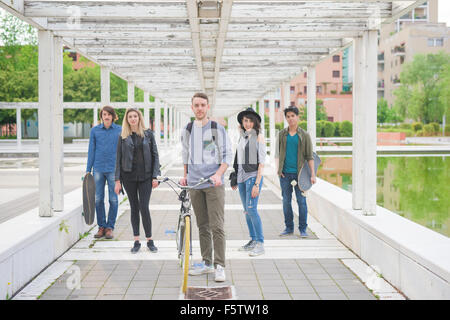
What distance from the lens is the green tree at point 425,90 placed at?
57.1 meters

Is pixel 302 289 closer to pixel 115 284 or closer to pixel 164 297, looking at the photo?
pixel 164 297

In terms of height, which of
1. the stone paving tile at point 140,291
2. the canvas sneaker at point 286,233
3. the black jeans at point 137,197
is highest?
the black jeans at point 137,197

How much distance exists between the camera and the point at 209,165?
504cm

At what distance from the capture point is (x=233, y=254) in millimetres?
6039

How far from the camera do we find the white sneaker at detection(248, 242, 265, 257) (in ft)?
19.4

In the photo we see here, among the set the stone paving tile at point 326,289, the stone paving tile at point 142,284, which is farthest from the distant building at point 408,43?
the stone paving tile at point 142,284

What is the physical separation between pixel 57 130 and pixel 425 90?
195ft

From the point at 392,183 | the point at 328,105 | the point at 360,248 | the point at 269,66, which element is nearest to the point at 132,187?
the point at 360,248

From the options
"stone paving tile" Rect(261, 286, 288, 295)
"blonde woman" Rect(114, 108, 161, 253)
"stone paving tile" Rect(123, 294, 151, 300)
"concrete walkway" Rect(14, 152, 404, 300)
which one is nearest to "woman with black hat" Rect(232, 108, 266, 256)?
"concrete walkway" Rect(14, 152, 404, 300)

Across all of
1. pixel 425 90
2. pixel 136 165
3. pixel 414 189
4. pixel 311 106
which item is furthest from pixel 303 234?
pixel 425 90

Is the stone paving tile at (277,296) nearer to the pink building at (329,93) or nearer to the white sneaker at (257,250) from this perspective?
the white sneaker at (257,250)

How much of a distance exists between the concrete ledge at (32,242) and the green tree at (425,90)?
5316cm

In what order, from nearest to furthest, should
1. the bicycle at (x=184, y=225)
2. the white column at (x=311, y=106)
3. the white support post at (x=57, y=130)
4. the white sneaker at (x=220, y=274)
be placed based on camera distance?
1. the bicycle at (x=184, y=225)
2. the white sneaker at (x=220, y=274)
3. the white support post at (x=57, y=130)
4. the white column at (x=311, y=106)
